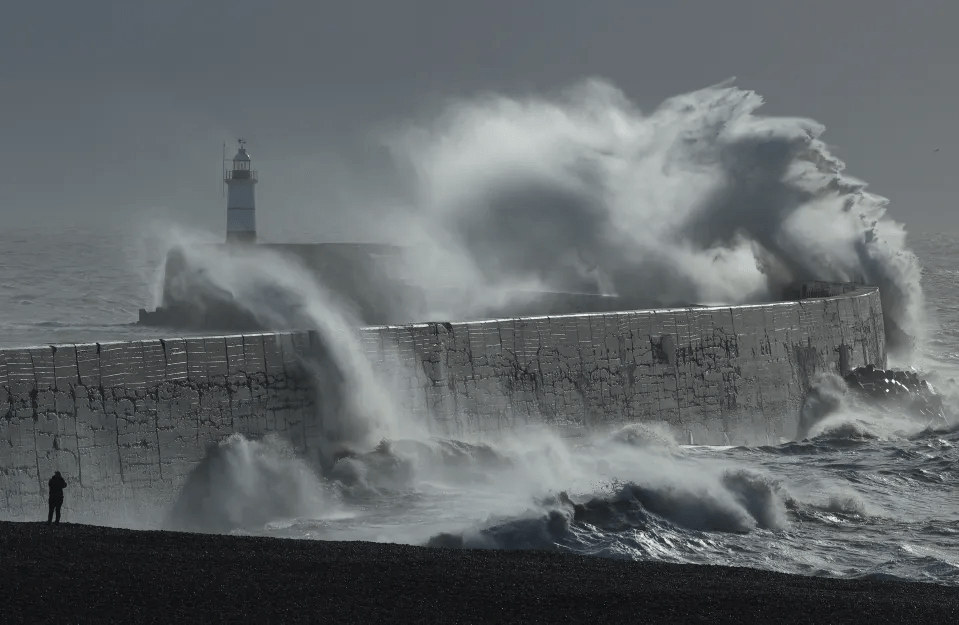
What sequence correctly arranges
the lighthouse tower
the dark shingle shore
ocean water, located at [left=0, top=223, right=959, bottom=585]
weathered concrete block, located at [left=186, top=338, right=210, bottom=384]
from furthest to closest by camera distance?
the lighthouse tower → weathered concrete block, located at [left=186, top=338, right=210, bottom=384] → ocean water, located at [left=0, top=223, right=959, bottom=585] → the dark shingle shore

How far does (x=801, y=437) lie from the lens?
16.0 metres

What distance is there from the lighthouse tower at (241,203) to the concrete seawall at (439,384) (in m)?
15.1

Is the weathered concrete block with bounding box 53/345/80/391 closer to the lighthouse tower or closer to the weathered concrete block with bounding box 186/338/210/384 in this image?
the weathered concrete block with bounding box 186/338/210/384

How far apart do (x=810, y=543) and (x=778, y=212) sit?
48.1 ft

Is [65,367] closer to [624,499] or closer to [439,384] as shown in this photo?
[439,384]

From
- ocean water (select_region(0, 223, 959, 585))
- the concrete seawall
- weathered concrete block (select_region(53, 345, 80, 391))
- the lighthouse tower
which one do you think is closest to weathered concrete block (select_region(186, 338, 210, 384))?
the concrete seawall

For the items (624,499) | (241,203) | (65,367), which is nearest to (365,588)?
(65,367)

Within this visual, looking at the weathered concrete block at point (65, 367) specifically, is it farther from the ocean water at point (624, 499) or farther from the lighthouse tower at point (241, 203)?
the lighthouse tower at point (241, 203)

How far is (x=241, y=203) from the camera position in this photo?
28969mm

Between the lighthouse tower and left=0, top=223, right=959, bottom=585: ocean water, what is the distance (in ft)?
55.2

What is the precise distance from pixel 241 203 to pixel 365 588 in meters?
23.4

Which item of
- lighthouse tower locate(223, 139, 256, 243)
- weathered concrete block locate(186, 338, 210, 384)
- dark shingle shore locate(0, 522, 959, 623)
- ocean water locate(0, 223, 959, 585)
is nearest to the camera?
dark shingle shore locate(0, 522, 959, 623)

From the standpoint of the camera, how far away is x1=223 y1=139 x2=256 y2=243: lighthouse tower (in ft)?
94.1

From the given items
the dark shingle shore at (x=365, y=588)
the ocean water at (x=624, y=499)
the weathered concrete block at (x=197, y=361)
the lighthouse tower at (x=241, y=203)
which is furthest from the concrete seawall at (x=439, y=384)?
the lighthouse tower at (x=241, y=203)
